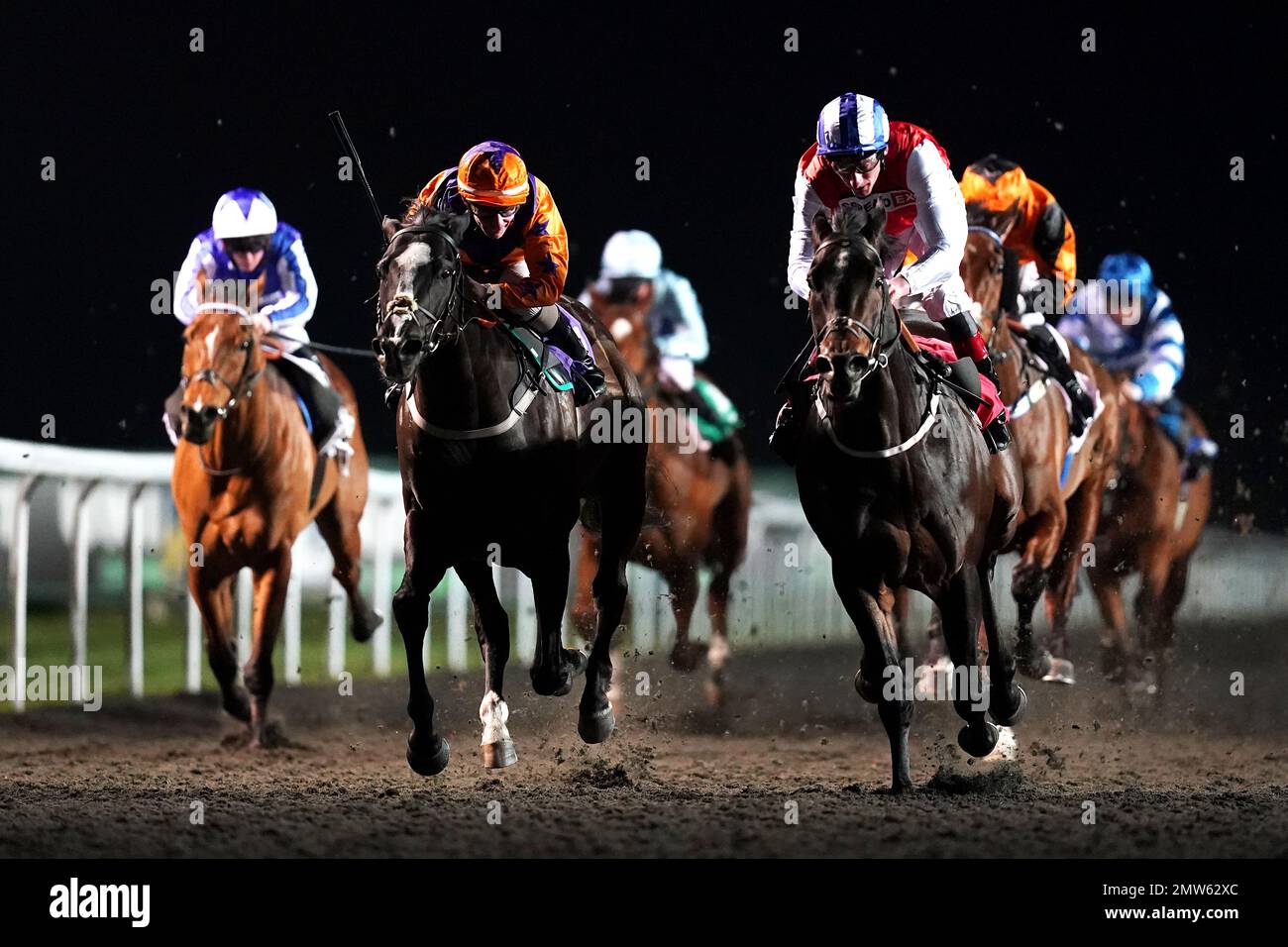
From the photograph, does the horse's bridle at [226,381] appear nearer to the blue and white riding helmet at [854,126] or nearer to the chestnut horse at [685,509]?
the chestnut horse at [685,509]

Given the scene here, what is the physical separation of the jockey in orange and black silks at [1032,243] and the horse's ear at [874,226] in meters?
1.70

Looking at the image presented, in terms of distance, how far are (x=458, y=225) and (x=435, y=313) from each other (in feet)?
1.03

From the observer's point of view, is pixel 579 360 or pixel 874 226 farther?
pixel 579 360

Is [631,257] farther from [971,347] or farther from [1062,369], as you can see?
[971,347]

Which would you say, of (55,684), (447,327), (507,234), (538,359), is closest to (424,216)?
(447,327)

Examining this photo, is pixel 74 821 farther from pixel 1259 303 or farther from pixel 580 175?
pixel 1259 303

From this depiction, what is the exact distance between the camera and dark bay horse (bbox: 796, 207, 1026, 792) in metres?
4.94

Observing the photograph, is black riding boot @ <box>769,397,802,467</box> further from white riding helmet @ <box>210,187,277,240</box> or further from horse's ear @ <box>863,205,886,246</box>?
white riding helmet @ <box>210,187,277,240</box>

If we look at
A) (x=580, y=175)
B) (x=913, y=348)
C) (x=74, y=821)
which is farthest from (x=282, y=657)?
(x=913, y=348)

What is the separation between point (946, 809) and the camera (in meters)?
5.00

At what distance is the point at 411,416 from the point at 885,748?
2784 mm

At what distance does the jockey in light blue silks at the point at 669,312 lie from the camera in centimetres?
805

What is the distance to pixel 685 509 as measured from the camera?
26.5 feet

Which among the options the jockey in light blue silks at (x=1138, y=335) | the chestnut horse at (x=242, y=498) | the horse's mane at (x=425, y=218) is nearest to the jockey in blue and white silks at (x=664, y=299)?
the jockey in light blue silks at (x=1138, y=335)
